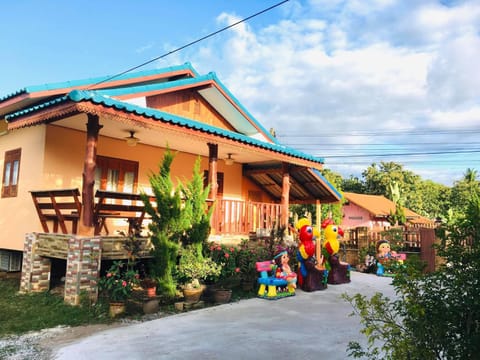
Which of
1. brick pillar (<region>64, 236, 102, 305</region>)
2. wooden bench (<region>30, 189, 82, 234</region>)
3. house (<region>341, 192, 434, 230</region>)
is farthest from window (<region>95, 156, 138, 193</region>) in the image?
house (<region>341, 192, 434, 230</region>)

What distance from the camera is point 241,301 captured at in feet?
27.5

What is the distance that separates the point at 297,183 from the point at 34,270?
9.20 m

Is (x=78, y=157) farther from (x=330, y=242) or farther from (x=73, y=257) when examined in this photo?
(x=330, y=242)

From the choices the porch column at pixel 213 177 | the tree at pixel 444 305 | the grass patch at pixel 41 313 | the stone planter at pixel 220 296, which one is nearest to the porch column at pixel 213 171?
the porch column at pixel 213 177

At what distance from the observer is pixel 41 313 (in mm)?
6977

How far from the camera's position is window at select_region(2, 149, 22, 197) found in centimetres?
1020

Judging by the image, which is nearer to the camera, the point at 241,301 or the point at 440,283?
the point at 440,283

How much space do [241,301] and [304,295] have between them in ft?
5.97

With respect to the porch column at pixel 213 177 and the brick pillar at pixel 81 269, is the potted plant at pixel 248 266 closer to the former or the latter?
the porch column at pixel 213 177

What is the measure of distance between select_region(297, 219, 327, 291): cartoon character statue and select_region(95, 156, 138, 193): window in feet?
16.3

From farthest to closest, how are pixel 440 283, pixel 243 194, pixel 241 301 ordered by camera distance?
pixel 243 194 < pixel 241 301 < pixel 440 283

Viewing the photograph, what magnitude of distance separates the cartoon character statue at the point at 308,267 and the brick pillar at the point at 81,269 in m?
5.14

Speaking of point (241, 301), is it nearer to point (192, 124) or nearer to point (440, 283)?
point (192, 124)

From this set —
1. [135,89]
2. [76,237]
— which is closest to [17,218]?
[76,237]
